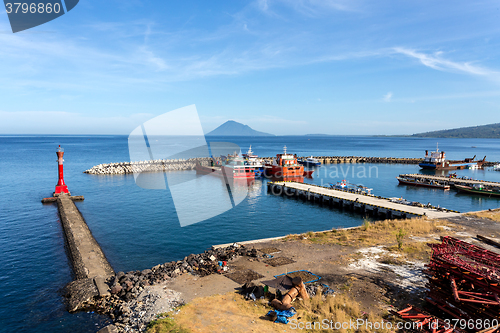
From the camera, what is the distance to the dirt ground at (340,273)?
12.8 m

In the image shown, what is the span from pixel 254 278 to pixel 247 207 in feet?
88.9

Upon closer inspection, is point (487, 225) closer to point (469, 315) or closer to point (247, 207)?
point (469, 315)

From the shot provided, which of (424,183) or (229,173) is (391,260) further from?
(229,173)

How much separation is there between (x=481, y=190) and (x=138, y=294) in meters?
62.2

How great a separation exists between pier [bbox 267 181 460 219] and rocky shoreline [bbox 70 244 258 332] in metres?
23.0

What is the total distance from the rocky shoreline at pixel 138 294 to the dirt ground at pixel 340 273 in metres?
0.71

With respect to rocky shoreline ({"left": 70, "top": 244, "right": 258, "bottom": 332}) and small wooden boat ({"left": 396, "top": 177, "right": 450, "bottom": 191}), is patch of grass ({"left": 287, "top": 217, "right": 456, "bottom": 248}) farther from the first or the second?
small wooden boat ({"left": 396, "top": 177, "right": 450, "bottom": 191})

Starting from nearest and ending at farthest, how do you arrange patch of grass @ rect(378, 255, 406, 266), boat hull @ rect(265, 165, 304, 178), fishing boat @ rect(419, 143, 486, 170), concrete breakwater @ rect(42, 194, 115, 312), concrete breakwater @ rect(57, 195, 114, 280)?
1. concrete breakwater @ rect(42, 194, 115, 312)
2. patch of grass @ rect(378, 255, 406, 266)
3. concrete breakwater @ rect(57, 195, 114, 280)
4. boat hull @ rect(265, 165, 304, 178)
5. fishing boat @ rect(419, 143, 486, 170)

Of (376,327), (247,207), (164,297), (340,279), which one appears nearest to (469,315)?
(376,327)

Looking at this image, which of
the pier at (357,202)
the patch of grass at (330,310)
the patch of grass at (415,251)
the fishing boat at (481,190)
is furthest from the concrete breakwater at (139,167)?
the patch of grass at (330,310)

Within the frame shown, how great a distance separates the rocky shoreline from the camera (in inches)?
524

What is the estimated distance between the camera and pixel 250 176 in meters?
70.4

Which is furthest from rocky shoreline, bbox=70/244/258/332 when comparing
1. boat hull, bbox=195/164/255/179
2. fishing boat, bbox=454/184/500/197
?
fishing boat, bbox=454/184/500/197

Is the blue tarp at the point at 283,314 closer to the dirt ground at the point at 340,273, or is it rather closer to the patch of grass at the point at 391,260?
the dirt ground at the point at 340,273
